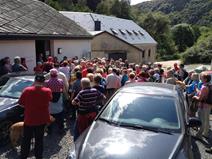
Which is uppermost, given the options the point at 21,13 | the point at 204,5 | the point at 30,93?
the point at 204,5

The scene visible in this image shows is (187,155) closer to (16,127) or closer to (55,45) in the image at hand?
(16,127)

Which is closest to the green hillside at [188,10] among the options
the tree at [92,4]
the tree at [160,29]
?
the tree at [92,4]

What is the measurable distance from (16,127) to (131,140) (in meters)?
3.32

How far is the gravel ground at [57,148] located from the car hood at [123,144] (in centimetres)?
225

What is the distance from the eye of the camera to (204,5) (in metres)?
132

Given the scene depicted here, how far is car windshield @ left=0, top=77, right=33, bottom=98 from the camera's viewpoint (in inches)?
336

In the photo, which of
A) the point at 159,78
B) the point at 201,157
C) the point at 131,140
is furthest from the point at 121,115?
the point at 159,78

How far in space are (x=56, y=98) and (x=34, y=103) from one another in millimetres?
2058

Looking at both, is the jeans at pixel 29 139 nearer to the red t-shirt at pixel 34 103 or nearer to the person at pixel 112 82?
the red t-shirt at pixel 34 103

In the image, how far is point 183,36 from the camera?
9362cm

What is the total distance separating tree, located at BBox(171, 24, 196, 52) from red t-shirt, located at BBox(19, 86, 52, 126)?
294ft

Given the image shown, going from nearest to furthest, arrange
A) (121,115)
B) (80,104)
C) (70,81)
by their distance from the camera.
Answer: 1. (121,115)
2. (80,104)
3. (70,81)

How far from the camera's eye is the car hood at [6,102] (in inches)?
302

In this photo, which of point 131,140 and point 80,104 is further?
point 80,104
